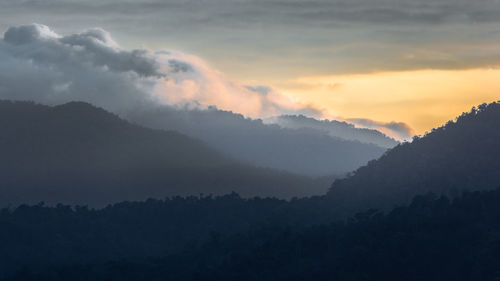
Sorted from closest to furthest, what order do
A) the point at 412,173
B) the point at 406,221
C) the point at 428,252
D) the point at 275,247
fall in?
the point at 428,252
the point at 406,221
the point at 275,247
the point at 412,173

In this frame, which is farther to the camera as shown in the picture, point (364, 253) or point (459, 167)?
point (459, 167)

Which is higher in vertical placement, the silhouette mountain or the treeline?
the silhouette mountain

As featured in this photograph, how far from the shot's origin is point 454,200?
174 m

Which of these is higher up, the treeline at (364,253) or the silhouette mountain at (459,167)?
the silhouette mountain at (459,167)

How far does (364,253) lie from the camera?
516ft

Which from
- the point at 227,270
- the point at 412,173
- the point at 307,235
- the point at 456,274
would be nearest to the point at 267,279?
the point at 227,270

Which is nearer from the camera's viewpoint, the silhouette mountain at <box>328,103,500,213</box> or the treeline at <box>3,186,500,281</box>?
the treeline at <box>3,186,500,281</box>

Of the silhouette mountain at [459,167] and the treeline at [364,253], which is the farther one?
the silhouette mountain at [459,167]

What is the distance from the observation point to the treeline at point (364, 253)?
150750 millimetres

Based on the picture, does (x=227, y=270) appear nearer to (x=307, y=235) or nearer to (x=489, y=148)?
(x=307, y=235)

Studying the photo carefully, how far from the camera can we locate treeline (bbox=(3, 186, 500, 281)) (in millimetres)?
150750

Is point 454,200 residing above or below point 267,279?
above

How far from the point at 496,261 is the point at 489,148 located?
165ft

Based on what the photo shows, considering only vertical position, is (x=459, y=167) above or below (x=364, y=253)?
above
